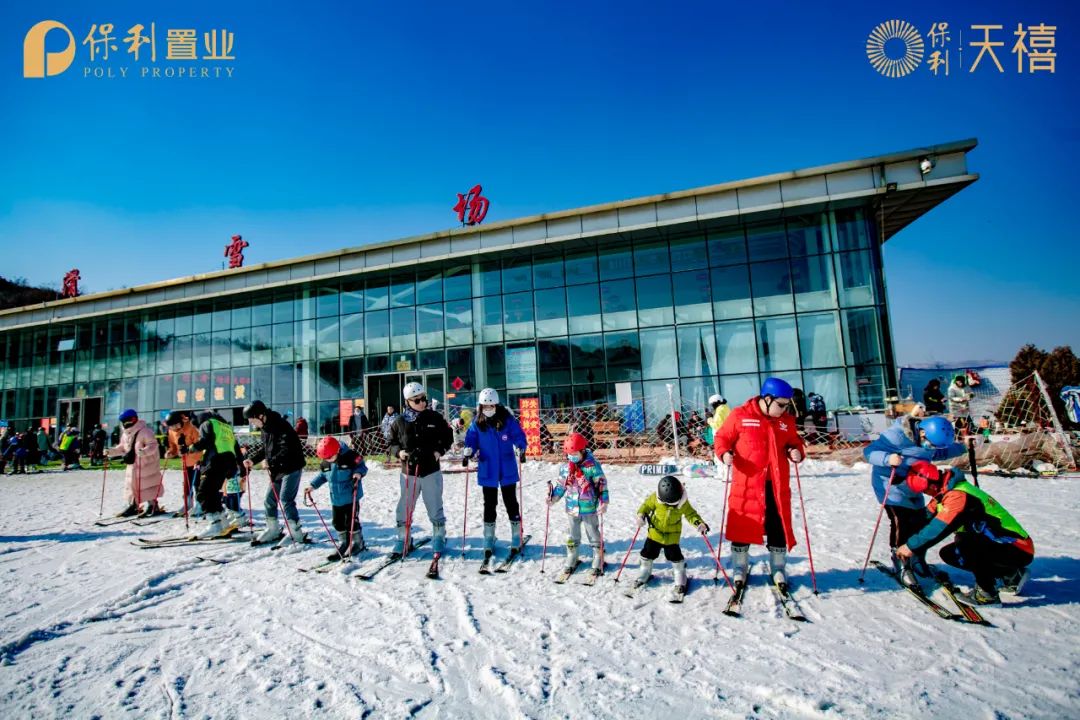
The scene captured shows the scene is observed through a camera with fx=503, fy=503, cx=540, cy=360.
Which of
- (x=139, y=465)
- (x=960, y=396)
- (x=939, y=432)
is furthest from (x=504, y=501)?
(x=960, y=396)

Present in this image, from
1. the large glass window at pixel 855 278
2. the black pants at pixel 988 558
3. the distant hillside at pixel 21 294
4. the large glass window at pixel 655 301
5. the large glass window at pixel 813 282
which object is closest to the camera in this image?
the black pants at pixel 988 558

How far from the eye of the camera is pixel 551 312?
19.1m

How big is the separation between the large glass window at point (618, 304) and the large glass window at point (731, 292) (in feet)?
9.30

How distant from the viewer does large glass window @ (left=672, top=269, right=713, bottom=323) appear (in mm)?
17391

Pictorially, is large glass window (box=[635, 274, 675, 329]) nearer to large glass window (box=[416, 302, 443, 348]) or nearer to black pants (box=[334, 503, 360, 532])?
large glass window (box=[416, 302, 443, 348])

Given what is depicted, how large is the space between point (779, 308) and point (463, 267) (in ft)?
38.7

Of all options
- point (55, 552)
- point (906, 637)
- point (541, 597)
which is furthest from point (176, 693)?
point (55, 552)

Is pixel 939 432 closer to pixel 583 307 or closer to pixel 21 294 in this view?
pixel 583 307

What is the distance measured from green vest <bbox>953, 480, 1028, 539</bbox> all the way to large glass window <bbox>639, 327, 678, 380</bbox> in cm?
1320

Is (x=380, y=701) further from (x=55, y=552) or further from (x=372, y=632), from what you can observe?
(x=55, y=552)

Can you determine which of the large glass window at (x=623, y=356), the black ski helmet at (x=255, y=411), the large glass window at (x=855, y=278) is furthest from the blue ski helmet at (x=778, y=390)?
the large glass window at (x=855, y=278)

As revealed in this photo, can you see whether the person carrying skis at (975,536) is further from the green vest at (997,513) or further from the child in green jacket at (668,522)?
the child in green jacket at (668,522)

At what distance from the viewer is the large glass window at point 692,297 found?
685 inches

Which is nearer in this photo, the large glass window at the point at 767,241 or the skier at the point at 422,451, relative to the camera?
the skier at the point at 422,451
